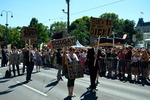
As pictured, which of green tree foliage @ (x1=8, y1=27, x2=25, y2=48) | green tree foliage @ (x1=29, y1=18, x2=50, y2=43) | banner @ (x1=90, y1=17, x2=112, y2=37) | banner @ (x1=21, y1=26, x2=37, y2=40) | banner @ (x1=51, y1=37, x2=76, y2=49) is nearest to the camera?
banner @ (x1=51, y1=37, x2=76, y2=49)

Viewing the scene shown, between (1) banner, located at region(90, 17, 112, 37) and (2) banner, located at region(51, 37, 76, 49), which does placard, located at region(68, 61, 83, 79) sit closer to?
(2) banner, located at region(51, 37, 76, 49)

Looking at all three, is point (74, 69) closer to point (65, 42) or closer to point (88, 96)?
point (88, 96)

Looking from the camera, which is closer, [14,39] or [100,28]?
[100,28]

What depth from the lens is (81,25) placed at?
208 feet

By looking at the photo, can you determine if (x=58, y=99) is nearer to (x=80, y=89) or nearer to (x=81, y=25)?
(x=80, y=89)

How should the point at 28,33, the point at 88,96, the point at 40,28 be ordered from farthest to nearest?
the point at 40,28 < the point at 28,33 < the point at 88,96

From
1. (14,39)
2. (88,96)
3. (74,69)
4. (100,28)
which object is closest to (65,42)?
(100,28)

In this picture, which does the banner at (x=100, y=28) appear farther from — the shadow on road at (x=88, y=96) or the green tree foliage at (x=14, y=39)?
the green tree foliage at (x=14, y=39)

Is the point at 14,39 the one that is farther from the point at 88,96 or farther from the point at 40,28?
the point at 88,96

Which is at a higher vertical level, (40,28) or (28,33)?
(40,28)

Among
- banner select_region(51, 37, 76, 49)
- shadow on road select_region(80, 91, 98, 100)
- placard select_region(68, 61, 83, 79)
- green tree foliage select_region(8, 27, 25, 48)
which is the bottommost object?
shadow on road select_region(80, 91, 98, 100)

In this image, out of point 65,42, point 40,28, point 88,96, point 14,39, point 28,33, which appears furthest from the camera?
point 14,39

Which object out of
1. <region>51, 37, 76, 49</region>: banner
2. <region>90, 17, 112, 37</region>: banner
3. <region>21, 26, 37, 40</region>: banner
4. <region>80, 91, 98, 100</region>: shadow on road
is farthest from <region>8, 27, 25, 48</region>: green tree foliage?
<region>80, 91, 98, 100</region>: shadow on road

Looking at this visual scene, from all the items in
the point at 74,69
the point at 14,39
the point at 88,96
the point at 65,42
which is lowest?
the point at 88,96
